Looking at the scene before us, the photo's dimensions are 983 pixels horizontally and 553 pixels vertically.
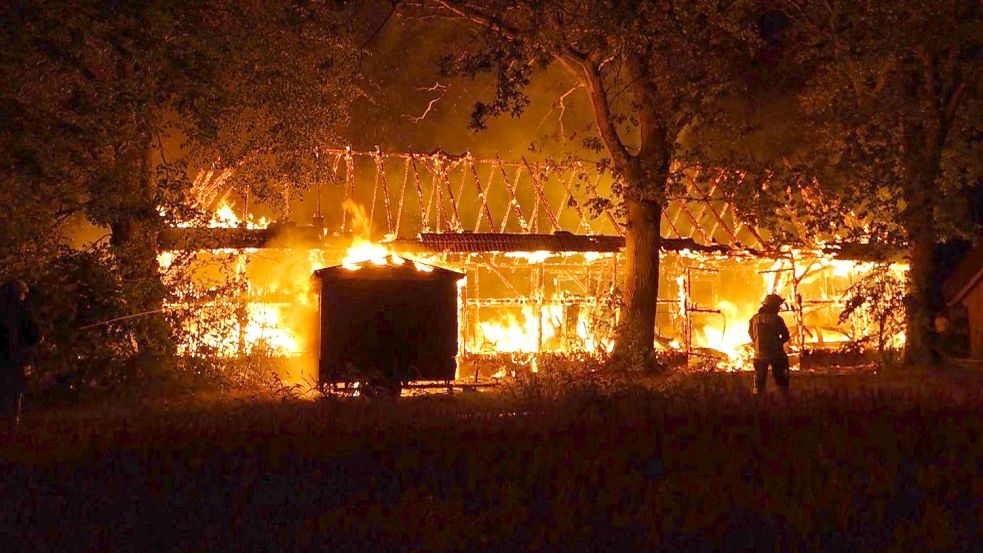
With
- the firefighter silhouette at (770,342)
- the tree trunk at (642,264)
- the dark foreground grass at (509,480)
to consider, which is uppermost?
the tree trunk at (642,264)

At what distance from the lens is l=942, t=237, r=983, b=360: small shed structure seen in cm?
2652

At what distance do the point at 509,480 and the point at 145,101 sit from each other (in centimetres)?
1054

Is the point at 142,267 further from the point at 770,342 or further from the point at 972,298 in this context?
the point at 972,298

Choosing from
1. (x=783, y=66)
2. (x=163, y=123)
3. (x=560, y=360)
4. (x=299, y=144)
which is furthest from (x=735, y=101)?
(x=163, y=123)

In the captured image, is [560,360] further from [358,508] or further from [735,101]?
[358,508]

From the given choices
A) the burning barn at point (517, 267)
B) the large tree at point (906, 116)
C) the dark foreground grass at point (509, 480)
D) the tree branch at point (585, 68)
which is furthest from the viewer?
the tree branch at point (585, 68)

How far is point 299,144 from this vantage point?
60.4ft

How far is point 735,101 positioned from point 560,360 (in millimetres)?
9488

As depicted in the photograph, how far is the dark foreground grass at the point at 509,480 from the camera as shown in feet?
20.5

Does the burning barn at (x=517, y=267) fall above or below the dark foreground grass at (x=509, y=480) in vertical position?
above

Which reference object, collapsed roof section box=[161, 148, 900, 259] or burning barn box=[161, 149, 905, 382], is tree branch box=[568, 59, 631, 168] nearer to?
collapsed roof section box=[161, 148, 900, 259]

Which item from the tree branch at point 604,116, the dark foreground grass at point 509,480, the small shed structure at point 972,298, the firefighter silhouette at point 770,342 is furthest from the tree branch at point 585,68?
the small shed structure at point 972,298

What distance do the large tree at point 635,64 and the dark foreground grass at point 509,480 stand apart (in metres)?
8.54

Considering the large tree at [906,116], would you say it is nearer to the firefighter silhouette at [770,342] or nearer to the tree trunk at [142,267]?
the firefighter silhouette at [770,342]
